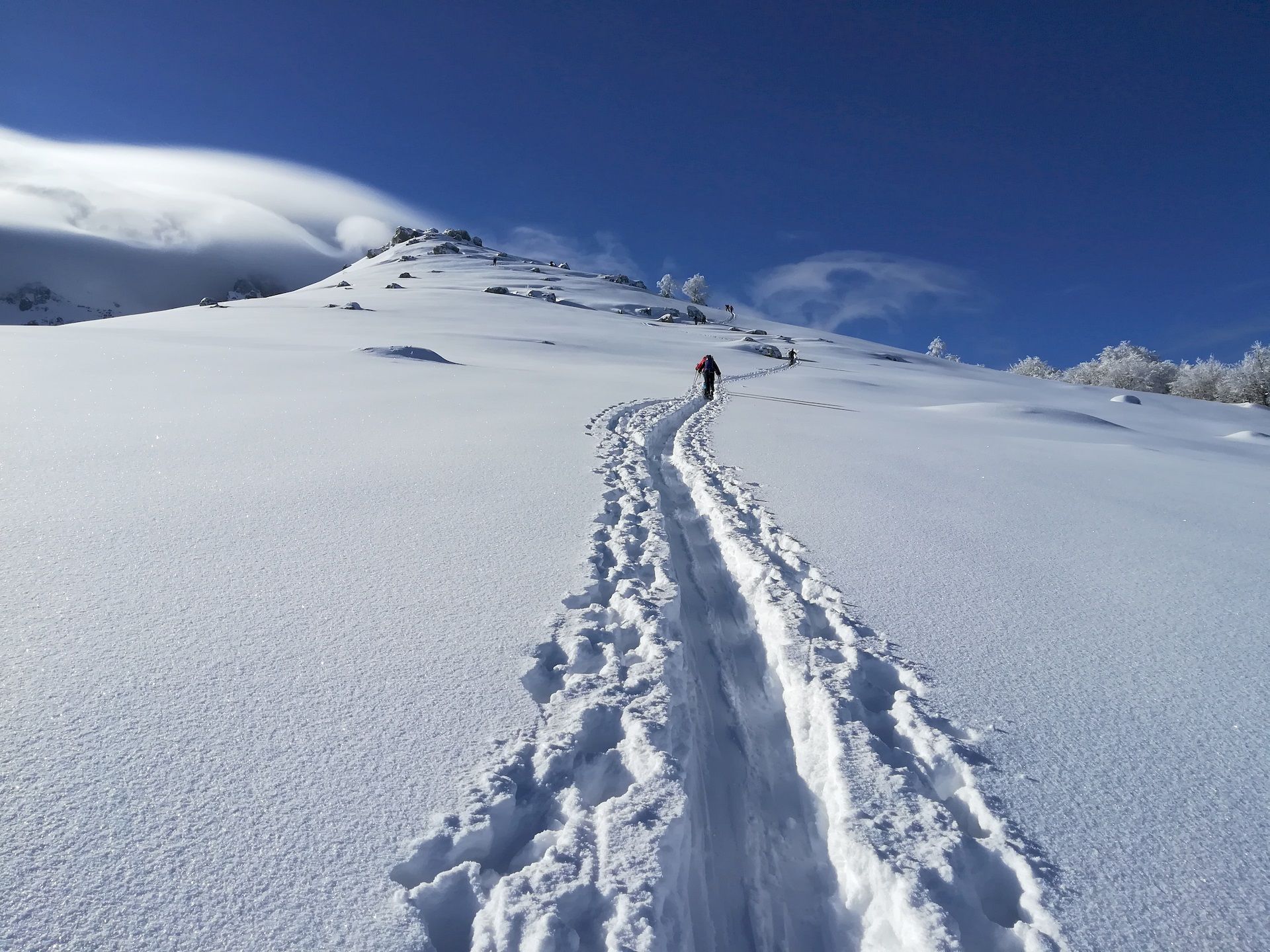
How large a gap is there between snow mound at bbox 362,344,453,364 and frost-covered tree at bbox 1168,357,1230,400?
6406 centimetres

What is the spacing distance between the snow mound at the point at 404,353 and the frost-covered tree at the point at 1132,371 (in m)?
66.8

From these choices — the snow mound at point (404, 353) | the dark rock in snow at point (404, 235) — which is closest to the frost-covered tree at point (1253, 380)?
the snow mound at point (404, 353)

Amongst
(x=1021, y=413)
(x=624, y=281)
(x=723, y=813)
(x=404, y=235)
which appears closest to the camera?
(x=723, y=813)

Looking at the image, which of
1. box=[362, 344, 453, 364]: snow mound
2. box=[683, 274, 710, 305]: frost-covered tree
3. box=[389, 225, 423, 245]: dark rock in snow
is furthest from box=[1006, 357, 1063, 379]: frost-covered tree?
box=[389, 225, 423, 245]: dark rock in snow

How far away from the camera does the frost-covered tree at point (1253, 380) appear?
4909 centimetres

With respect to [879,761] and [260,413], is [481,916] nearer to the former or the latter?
[879,761]

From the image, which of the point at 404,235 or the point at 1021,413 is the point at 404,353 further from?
the point at 404,235

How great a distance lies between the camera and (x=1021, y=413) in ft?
69.1

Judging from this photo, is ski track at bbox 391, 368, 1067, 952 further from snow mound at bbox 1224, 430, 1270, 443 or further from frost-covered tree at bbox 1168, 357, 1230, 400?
frost-covered tree at bbox 1168, 357, 1230, 400

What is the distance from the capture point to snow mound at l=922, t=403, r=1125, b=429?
20391 millimetres

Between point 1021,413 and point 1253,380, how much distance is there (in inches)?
1826

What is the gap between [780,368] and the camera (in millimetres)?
38844

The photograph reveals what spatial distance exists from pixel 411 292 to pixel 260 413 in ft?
188

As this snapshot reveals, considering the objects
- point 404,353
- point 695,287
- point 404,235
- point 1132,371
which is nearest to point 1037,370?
point 1132,371
